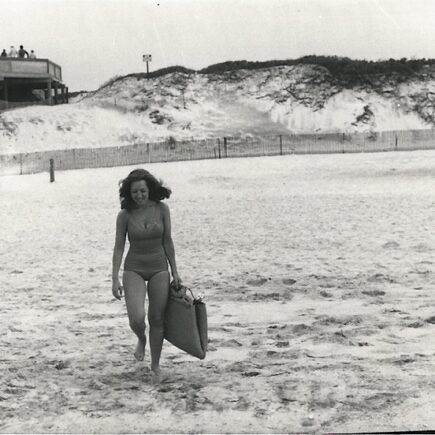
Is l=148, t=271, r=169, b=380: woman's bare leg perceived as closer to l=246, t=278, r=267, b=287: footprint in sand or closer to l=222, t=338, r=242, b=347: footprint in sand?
l=222, t=338, r=242, b=347: footprint in sand

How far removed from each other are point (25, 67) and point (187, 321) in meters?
39.4

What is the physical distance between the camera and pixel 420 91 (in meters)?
48.4

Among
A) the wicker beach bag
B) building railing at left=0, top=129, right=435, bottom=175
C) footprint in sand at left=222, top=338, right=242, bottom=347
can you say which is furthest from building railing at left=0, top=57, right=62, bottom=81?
the wicker beach bag

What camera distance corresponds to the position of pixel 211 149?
121 ft

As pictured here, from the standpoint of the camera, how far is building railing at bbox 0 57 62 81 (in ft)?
131

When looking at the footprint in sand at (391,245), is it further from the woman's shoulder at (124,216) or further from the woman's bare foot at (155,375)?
the woman's shoulder at (124,216)

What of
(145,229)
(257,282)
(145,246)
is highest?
(145,229)

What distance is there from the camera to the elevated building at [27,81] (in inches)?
1588

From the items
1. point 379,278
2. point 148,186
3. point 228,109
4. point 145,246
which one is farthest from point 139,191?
point 228,109

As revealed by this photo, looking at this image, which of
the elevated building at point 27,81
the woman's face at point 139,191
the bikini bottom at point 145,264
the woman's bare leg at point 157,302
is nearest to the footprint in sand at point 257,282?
the woman's bare leg at point 157,302

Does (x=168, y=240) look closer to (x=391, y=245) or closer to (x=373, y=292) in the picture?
(x=373, y=292)

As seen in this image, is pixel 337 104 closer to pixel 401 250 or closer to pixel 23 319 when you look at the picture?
pixel 401 250

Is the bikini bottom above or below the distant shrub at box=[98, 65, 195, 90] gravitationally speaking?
below

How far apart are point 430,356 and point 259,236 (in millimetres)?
6907
